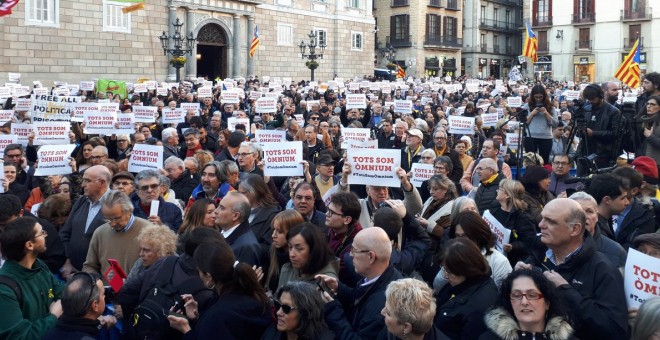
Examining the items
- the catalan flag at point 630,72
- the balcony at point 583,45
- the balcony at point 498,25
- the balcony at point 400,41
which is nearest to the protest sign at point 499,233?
the catalan flag at point 630,72

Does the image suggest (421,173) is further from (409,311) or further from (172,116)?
(172,116)

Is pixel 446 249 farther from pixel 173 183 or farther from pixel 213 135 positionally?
pixel 213 135

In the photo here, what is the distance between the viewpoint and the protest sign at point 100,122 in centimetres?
1141

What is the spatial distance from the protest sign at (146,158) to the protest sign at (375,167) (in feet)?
8.61

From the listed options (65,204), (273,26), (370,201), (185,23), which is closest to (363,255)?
(370,201)

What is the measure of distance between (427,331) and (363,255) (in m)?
0.77

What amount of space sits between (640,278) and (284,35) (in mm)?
36132

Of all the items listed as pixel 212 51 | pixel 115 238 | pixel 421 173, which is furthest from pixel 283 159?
pixel 212 51

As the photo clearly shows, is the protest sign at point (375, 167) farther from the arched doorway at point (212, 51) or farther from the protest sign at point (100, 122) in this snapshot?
the arched doorway at point (212, 51)

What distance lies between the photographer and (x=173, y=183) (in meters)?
8.30

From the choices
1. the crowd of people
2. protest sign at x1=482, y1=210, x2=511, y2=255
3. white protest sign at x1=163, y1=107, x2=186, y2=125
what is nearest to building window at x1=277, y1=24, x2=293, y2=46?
white protest sign at x1=163, y1=107, x2=186, y2=125

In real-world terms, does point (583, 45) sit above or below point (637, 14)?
below

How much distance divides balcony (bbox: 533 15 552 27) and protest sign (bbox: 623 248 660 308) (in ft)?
203

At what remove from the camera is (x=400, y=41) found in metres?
56.5
